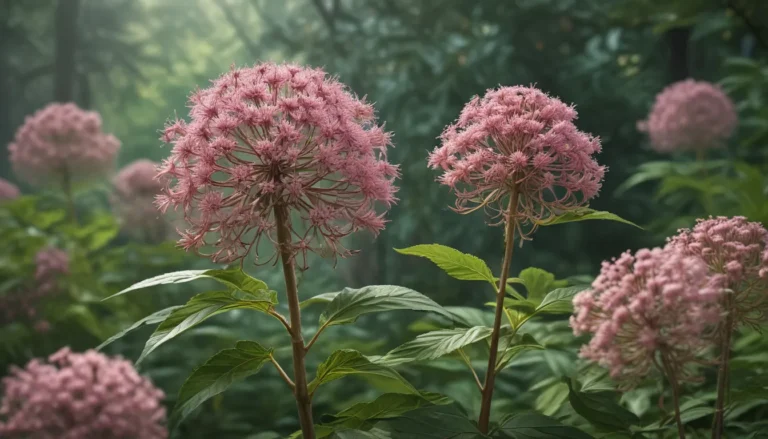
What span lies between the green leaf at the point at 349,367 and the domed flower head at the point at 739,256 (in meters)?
0.59

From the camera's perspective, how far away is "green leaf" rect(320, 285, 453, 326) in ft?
4.35

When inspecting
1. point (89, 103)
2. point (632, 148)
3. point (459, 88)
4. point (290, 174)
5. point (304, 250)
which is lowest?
point (304, 250)

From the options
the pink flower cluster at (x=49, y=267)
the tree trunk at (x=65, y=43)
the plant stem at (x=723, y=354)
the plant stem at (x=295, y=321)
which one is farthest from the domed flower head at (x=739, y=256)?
the tree trunk at (x=65, y=43)

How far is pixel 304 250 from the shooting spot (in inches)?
55.7

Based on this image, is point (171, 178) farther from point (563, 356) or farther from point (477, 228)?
point (477, 228)

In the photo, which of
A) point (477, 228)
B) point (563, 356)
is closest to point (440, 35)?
point (477, 228)

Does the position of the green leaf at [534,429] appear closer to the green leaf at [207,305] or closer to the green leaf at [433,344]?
the green leaf at [433,344]

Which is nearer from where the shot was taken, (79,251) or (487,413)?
(487,413)

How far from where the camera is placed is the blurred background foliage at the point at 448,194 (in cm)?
343

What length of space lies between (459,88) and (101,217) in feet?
8.54

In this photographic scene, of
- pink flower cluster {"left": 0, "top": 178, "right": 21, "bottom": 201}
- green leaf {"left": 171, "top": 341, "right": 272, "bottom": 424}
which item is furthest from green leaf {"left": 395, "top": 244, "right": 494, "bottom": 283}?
pink flower cluster {"left": 0, "top": 178, "right": 21, "bottom": 201}

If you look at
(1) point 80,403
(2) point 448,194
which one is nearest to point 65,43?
(2) point 448,194

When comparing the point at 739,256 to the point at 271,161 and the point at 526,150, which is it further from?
the point at 271,161

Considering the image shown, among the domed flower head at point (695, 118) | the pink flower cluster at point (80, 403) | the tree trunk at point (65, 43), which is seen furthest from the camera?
the tree trunk at point (65, 43)
